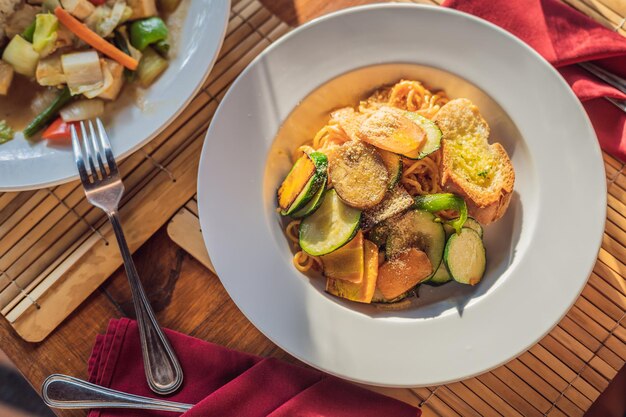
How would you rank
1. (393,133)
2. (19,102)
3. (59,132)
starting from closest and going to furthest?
(393,133), (59,132), (19,102)

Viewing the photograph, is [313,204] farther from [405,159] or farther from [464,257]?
[464,257]

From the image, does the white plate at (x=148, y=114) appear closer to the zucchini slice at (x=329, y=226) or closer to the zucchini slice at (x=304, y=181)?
the zucchini slice at (x=304, y=181)

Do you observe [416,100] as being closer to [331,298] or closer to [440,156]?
[440,156]

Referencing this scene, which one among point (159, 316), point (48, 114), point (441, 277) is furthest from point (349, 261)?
point (48, 114)

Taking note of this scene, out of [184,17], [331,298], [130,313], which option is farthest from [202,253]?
[184,17]

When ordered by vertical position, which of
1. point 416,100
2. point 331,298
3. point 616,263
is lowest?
point 331,298

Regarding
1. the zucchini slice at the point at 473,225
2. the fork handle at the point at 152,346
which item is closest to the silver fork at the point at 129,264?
the fork handle at the point at 152,346

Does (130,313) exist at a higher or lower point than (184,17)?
lower
